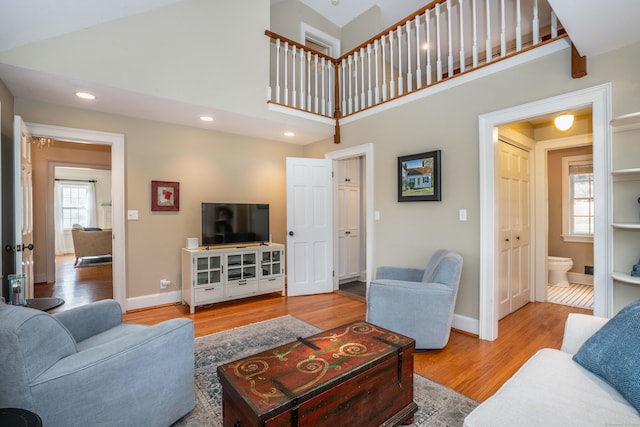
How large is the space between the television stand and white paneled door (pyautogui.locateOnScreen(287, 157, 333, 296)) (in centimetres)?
22

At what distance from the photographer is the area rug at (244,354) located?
5.88 feet

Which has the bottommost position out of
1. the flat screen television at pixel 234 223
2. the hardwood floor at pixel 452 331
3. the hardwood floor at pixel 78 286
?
the hardwood floor at pixel 452 331

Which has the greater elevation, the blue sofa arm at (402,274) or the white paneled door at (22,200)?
the white paneled door at (22,200)

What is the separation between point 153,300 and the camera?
3902mm

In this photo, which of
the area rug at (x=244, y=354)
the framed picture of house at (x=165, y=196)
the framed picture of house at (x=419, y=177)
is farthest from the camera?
the framed picture of house at (x=165, y=196)

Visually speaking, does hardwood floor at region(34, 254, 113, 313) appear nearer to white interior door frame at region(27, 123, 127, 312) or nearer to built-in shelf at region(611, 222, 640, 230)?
white interior door frame at region(27, 123, 127, 312)

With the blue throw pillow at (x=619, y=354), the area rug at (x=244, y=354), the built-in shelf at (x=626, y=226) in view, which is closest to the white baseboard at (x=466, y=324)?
the area rug at (x=244, y=354)

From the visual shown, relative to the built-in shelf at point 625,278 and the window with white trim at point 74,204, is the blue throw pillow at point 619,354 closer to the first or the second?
the built-in shelf at point 625,278

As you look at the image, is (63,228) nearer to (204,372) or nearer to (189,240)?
(189,240)

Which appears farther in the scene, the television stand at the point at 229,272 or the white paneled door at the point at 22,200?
the television stand at the point at 229,272

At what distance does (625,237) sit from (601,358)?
132 cm

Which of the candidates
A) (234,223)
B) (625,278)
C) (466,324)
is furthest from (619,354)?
(234,223)

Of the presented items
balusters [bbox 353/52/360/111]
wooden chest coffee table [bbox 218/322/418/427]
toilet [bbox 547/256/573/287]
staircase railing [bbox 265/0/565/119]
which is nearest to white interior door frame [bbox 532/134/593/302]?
toilet [bbox 547/256/573/287]

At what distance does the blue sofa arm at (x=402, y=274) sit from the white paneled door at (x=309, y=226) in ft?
4.67
